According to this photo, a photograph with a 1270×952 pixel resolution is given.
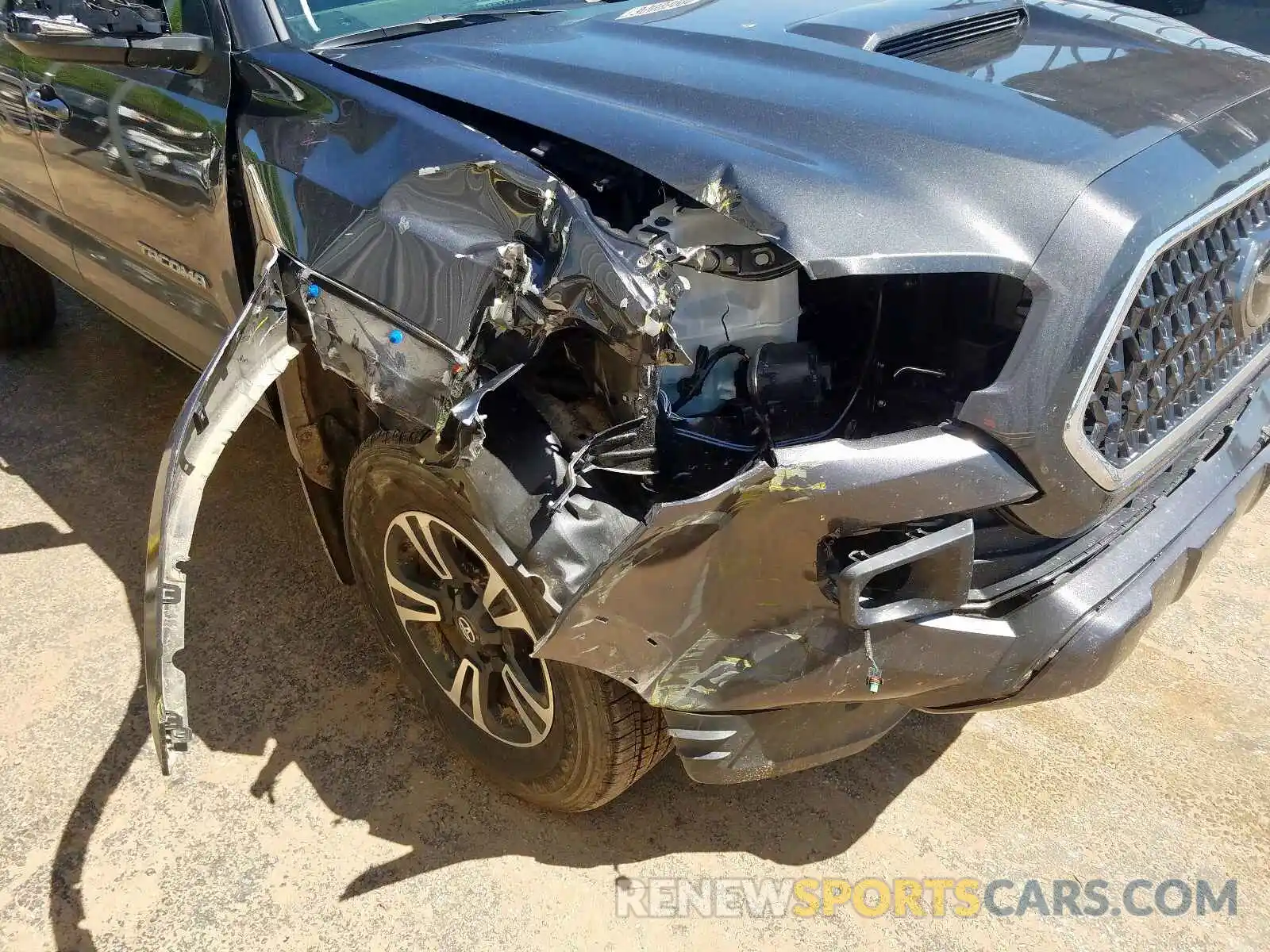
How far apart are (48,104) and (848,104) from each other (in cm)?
230

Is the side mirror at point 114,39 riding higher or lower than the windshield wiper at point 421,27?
lower

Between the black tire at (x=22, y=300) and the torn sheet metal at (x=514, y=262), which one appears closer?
the torn sheet metal at (x=514, y=262)

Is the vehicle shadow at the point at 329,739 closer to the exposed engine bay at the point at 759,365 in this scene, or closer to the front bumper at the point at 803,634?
the front bumper at the point at 803,634

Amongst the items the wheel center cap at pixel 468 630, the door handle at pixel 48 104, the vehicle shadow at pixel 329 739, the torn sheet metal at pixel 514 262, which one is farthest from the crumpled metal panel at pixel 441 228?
the door handle at pixel 48 104

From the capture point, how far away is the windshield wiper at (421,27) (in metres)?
2.23

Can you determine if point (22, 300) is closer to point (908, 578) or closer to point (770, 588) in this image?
point (770, 588)

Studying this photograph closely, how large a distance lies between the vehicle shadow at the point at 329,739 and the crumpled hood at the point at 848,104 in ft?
4.27

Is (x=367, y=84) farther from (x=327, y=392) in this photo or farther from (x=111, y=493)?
(x=111, y=493)

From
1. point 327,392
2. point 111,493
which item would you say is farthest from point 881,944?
point 111,493

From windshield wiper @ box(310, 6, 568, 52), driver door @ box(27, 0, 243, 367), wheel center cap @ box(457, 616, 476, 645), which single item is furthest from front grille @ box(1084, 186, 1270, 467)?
driver door @ box(27, 0, 243, 367)

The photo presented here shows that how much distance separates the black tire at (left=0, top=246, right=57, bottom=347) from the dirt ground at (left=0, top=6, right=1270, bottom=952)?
1.97 metres

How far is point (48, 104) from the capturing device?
109 inches

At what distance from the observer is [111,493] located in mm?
3445

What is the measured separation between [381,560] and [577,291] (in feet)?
3.14
